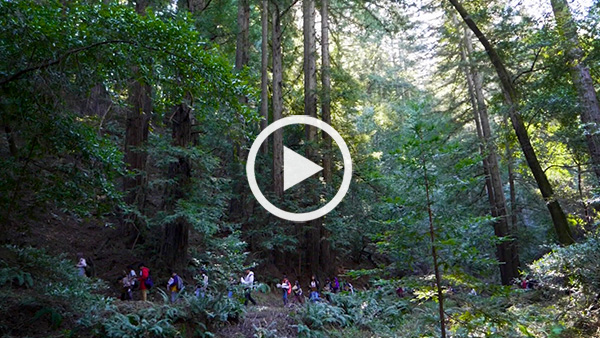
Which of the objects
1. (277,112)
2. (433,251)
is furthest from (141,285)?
(277,112)

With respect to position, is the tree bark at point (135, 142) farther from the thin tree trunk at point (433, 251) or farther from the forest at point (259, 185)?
the thin tree trunk at point (433, 251)

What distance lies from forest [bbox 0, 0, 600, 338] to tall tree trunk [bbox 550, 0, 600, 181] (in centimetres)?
5

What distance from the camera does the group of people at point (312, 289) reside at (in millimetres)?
13825

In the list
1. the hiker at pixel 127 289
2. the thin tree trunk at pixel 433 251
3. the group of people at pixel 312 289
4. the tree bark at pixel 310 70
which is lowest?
the group of people at pixel 312 289

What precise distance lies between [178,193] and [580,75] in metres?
11.0

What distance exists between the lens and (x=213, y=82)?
580cm

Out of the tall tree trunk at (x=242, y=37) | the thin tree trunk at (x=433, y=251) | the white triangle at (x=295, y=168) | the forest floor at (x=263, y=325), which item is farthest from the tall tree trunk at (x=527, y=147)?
the white triangle at (x=295, y=168)

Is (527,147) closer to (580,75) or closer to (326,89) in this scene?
(580,75)

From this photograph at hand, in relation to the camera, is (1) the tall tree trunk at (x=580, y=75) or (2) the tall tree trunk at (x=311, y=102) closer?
(1) the tall tree trunk at (x=580, y=75)

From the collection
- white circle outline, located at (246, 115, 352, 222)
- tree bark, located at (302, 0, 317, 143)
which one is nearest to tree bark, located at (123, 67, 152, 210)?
white circle outline, located at (246, 115, 352, 222)

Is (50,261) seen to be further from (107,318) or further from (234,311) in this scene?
(234,311)

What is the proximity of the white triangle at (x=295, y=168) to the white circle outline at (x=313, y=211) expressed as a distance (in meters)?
1.21

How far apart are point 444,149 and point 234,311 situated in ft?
20.6

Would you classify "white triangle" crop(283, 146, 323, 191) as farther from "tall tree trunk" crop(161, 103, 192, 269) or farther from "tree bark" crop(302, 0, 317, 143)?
"tall tree trunk" crop(161, 103, 192, 269)
